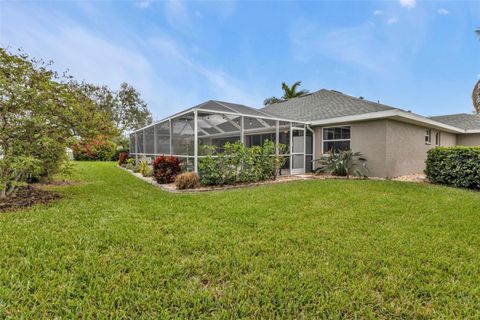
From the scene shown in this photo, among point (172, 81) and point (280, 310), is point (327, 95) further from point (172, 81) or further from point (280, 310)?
point (280, 310)

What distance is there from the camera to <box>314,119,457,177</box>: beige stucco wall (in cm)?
1049

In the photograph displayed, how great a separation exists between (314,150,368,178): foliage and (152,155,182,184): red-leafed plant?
682 cm

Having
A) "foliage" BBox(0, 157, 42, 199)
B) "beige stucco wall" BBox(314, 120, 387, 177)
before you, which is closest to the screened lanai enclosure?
"beige stucco wall" BBox(314, 120, 387, 177)

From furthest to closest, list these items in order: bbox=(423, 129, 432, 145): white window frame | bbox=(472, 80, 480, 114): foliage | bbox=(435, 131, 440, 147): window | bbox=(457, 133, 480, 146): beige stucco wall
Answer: bbox=(457, 133, 480, 146): beige stucco wall
bbox=(472, 80, 480, 114): foliage
bbox=(435, 131, 440, 147): window
bbox=(423, 129, 432, 145): white window frame

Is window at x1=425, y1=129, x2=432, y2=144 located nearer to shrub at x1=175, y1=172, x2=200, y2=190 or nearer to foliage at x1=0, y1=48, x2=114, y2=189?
shrub at x1=175, y1=172, x2=200, y2=190

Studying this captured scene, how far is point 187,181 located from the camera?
8.07 m

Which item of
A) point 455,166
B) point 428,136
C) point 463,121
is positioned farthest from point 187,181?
point 463,121

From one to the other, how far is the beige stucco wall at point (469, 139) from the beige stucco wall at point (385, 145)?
30.0 ft

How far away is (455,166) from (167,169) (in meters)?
11.0

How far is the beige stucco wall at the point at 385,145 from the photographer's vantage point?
34.4ft

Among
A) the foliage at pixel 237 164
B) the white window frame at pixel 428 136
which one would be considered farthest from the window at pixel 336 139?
the white window frame at pixel 428 136

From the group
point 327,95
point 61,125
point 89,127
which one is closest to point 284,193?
point 89,127

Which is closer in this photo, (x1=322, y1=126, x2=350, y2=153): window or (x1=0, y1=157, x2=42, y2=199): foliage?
(x1=0, y1=157, x2=42, y2=199): foliage

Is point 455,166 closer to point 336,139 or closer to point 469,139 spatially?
point 336,139
